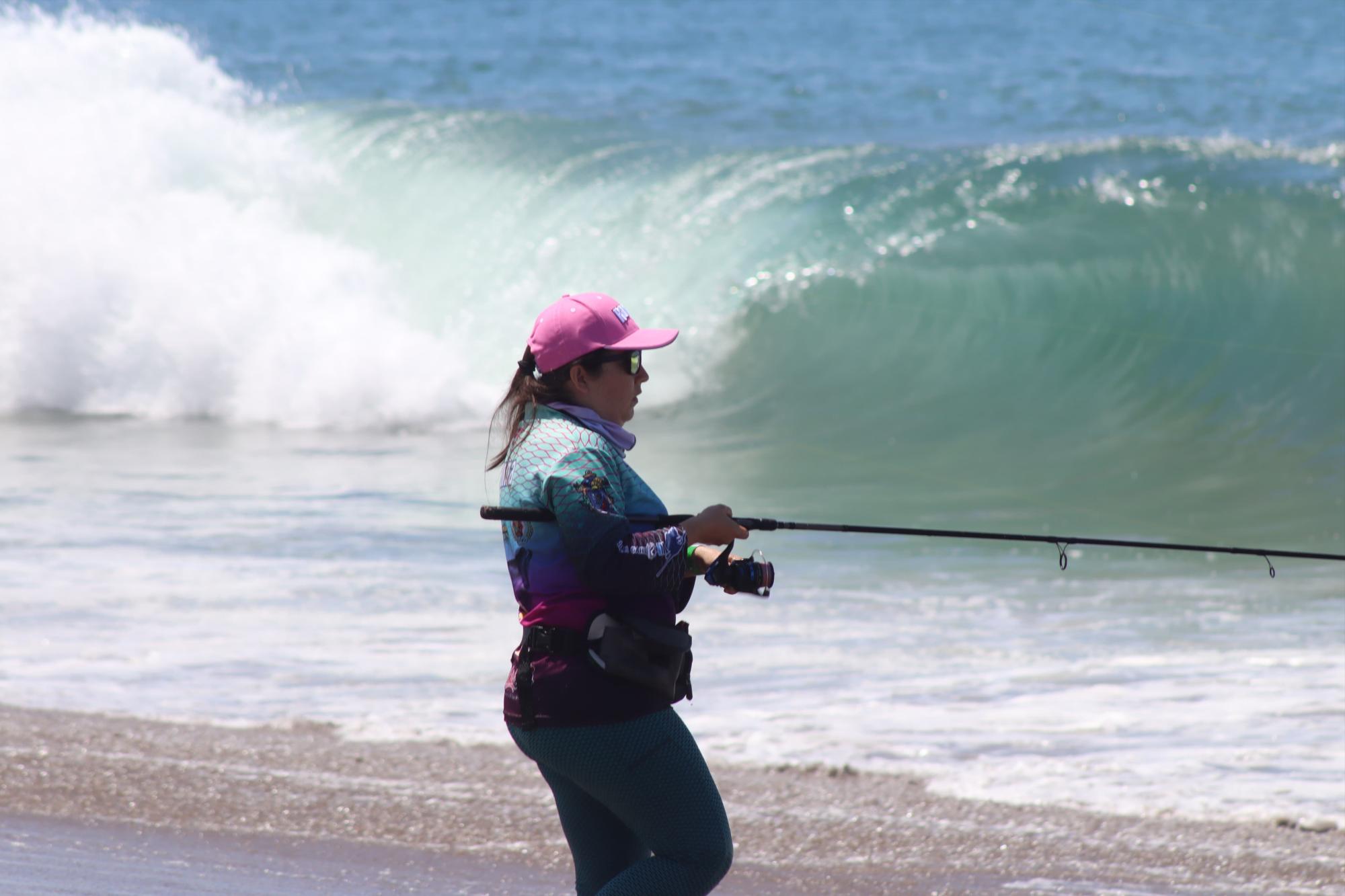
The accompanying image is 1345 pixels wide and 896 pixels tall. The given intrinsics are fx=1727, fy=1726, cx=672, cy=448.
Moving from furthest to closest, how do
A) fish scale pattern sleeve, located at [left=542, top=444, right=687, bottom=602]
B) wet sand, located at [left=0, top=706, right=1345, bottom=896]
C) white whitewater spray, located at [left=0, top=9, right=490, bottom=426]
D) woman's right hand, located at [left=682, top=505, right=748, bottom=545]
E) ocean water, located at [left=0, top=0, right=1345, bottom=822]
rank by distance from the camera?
white whitewater spray, located at [left=0, top=9, right=490, bottom=426]
ocean water, located at [left=0, top=0, right=1345, bottom=822]
wet sand, located at [left=0, top=706, right=1345, bottom=896]
woman's right hand, located at [left=682, top=505, right=748, bottom=545]
fish scale pattern sleeve, located at [left=542, top=444, right=687, bottom=602]

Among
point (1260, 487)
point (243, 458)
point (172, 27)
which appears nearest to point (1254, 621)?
point (1260, 487)

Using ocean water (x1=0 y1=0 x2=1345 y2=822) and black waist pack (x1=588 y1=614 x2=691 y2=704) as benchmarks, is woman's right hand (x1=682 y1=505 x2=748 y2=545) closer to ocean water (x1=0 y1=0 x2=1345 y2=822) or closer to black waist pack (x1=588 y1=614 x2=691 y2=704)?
black waist pack (x1=588 y1=614 x2=691 y2=704)

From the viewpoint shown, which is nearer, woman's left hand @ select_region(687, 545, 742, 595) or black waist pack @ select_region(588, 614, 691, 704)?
black waist pack @ select_region(588, 614, 691, 704)

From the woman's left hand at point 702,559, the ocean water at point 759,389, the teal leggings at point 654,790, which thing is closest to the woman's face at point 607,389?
the woman's left hand at point 702,559

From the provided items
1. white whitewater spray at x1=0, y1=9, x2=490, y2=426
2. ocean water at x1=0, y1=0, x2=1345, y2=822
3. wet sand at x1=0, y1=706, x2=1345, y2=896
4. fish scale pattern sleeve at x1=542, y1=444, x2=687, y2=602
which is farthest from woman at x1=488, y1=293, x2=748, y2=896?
white whitewater spray at x1=0, y1=9, x2=490, y2=426

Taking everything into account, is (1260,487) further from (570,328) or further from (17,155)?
(17,155)

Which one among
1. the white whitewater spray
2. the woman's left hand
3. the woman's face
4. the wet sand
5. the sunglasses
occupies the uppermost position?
the white whitewater spray

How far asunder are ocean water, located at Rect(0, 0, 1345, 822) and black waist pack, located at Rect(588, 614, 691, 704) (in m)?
1.86

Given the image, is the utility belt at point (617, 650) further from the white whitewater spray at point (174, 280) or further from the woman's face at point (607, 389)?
the white whitewater spray at point (174, 280)

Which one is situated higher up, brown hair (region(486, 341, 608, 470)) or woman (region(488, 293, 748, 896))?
brown hair (region(486, 341, 608, 470))

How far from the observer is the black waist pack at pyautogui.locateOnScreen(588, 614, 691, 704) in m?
2.63

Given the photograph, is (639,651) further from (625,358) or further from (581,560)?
(625,358)

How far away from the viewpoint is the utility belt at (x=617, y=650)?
263 centimetres

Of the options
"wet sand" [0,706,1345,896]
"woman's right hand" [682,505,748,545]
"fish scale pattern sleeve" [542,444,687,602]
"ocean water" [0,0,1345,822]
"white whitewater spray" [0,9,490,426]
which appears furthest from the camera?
"white whitewater spray" [0,9,490,426]
